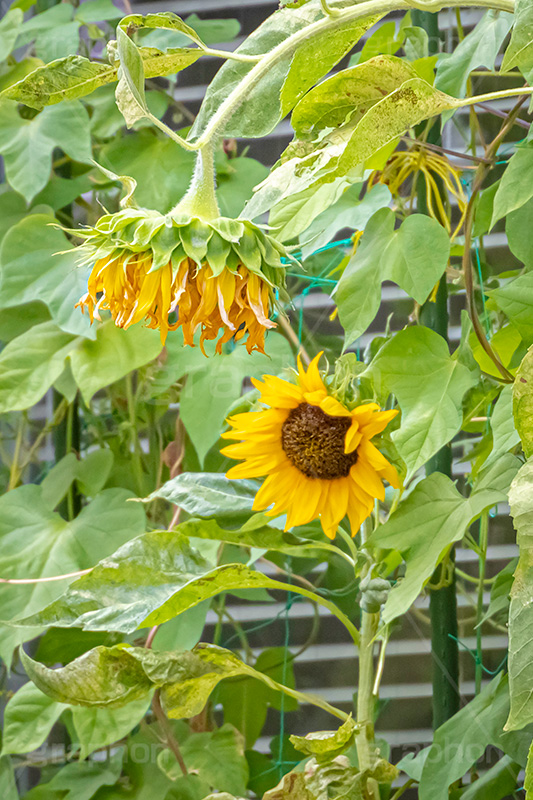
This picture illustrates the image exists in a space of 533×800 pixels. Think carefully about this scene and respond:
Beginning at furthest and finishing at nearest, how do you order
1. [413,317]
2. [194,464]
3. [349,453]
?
[194,464], [413,317], [349,453]

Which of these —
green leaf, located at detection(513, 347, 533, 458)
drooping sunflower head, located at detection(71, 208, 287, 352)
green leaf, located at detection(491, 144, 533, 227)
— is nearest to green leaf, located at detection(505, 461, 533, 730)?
green leaf, located at detection(513, 347, 533, 458)

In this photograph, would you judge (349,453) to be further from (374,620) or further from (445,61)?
(445,61)

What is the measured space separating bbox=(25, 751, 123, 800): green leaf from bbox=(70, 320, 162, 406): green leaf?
425mm

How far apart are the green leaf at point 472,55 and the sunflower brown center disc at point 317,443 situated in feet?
0.94

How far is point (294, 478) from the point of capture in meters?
0.58

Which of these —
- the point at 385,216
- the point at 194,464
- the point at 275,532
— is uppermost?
the point at 385,216

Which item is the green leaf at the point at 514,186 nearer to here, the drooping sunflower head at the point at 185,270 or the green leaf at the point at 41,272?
the drooping sunflower head at the point at 185,270

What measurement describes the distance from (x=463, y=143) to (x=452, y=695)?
642 mm

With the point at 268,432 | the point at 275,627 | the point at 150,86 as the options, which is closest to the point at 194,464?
the point at 275,627

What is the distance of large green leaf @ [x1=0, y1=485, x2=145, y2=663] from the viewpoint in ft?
2.77

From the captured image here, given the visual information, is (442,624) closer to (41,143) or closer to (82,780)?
(82,780)

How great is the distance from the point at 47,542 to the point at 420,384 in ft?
1.66

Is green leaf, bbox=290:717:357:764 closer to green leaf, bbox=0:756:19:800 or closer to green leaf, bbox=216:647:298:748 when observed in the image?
green leaf, bbox=216:647:298:748

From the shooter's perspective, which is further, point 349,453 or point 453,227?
point 453,227
